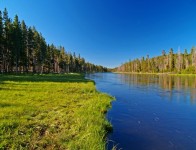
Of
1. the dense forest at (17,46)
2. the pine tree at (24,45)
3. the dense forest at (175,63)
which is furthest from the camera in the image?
the dense forest at (175,63)

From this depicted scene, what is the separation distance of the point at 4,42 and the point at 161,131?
59.3 metres

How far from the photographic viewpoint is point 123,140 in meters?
10.5

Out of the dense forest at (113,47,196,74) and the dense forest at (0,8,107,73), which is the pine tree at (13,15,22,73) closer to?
the dense forest at (0,8,107,73)

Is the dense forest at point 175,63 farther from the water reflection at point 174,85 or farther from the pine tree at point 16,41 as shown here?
the pine tree at point 16,41

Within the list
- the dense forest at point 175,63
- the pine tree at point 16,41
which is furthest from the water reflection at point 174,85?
the dense forest at point 175,63

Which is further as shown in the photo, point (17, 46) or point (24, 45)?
point (24, 45)

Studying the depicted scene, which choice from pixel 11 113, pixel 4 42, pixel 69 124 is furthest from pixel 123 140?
pixel 4 42

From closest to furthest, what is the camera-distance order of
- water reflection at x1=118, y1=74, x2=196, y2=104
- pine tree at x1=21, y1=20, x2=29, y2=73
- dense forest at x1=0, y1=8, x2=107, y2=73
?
water reflection at x1=118, y1=74, x2=196, y2=104 < dense forest at x1=0, y1=8, x2=107, y2=73 < pine tree at x1=21, y1=20, x2=29, y2=73

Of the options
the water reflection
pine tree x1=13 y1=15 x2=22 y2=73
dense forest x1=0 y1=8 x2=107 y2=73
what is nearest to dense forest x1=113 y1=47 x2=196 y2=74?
the water reflection

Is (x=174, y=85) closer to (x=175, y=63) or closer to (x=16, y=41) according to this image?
(x=16, y=41)

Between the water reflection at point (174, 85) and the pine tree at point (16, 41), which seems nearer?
the water reflection at point (174, 85)

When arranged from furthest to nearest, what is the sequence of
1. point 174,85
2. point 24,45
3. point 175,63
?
point 175,63 < point 24,45 < point 174,85

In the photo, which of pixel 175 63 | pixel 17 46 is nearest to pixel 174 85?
pixel 17 46

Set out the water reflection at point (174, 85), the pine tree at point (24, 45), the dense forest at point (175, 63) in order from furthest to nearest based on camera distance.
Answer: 1. the dense forest at point (175, 63)
2. the pine tree at point (24, 45)
3. the water reflection at point (174, 85)
